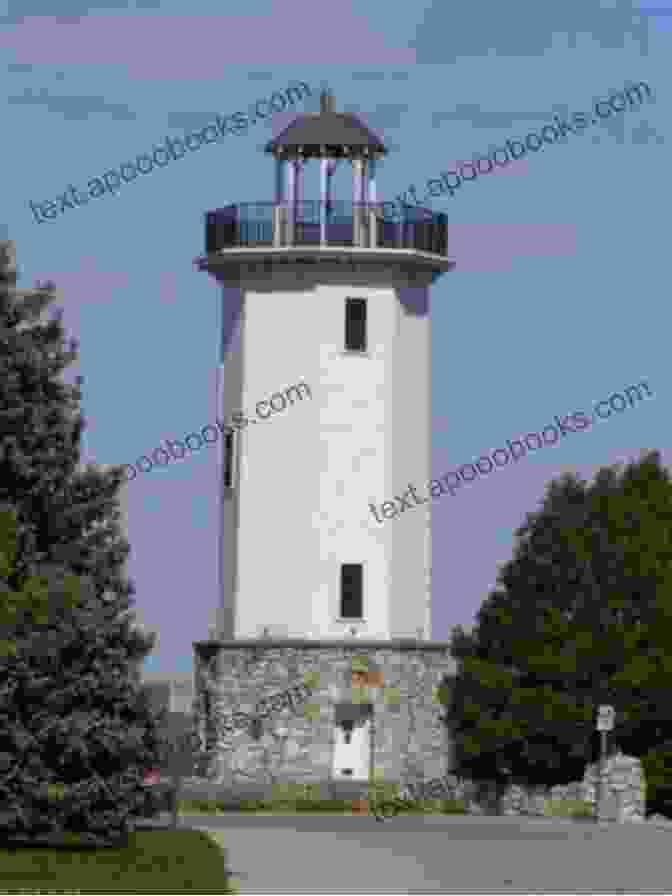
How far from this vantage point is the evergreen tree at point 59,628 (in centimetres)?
3650

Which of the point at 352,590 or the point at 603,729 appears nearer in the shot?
the point at 603,729

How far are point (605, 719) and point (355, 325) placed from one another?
13.6 m

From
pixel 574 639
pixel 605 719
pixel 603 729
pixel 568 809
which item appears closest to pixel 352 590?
pixel 574 639

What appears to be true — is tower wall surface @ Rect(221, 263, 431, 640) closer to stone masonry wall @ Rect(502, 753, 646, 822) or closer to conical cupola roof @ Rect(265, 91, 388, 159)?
conical cupola roof @ Rect(265, 91, 388, 159)

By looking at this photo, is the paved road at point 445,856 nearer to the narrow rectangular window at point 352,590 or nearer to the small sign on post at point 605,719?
the small sign on post at point 605,719

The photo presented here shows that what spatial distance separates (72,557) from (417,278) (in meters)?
22.5

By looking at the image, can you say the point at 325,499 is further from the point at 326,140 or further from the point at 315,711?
the point at 326,140

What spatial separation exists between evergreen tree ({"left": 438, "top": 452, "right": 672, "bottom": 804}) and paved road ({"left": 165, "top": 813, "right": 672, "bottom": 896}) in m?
3.60

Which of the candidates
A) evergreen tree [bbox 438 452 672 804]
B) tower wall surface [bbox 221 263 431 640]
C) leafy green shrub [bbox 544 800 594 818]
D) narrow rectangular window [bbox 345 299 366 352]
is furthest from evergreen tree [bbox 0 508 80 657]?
narrow rectangular window [bbox 345 299 366 352]

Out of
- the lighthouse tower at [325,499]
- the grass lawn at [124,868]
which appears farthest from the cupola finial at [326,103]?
the grass lawn at [124,868]

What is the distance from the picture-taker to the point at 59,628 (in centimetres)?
3659

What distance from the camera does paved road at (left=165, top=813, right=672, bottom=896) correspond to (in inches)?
1193

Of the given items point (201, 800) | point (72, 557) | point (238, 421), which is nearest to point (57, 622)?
point (72, 557)

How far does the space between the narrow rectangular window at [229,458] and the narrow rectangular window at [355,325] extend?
9.80 ft
